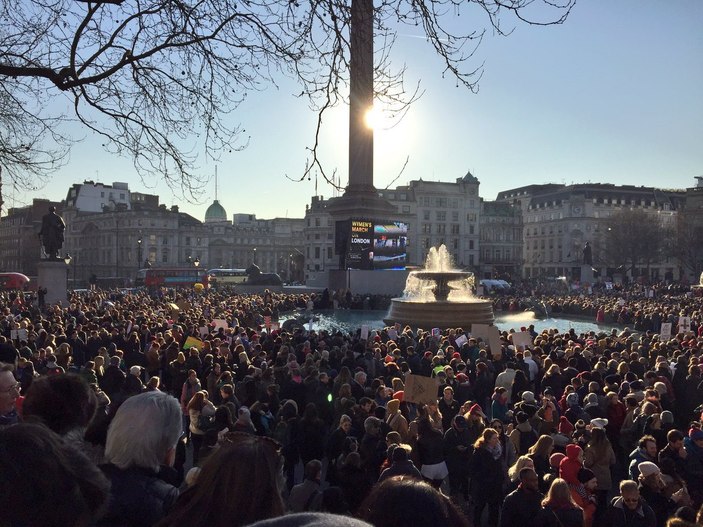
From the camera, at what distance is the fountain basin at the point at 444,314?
27.2m

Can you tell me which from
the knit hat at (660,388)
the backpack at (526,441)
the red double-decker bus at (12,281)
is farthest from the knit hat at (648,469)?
the red double-decker bus at (12,281)

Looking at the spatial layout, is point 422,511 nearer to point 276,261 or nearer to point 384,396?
point 384,396

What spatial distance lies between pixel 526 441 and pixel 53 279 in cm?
2999

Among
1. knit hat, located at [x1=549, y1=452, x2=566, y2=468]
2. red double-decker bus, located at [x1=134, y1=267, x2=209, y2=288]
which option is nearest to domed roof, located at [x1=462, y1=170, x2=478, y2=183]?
red double-decker bus, located at [x1=134, y1=267, x2=209, y2=288]

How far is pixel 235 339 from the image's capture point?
55.8 ft

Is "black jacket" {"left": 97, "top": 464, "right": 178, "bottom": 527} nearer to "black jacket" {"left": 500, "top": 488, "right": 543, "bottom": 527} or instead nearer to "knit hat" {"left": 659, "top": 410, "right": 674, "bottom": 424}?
"black jacket" {"left": 500, "top": 488, "right": 543, "bottom": 527}

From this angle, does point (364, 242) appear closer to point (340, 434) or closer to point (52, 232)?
point (52, 232)

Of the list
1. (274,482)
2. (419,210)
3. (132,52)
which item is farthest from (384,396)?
(419,210)

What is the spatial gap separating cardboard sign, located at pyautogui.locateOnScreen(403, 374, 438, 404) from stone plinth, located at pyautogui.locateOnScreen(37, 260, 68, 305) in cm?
2744

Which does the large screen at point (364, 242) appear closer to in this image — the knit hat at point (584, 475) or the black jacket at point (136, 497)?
the knit hat at point (584, 475)

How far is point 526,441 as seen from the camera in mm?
8758

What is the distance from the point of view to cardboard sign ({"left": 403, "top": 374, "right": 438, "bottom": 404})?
32.1ft

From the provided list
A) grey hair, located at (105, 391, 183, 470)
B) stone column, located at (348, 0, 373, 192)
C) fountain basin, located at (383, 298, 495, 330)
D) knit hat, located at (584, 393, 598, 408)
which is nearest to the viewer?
grey hair, located at (105, 391, 183, 470)

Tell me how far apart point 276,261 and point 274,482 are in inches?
5690
